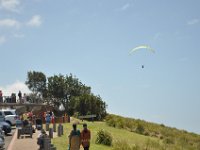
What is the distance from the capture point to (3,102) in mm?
59094

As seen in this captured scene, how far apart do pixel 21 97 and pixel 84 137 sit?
42489 millimetres

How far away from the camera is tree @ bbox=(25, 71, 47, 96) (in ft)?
386

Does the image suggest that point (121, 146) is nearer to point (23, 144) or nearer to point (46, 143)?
point (23, 144)

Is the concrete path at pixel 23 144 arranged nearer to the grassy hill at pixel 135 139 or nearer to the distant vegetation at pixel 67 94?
the grassy hill at pixel 135 139

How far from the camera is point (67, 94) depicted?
99.5 meters

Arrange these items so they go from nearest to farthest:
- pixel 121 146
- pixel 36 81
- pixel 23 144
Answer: pixel 121 146 < pixel 23 144 < pixel 36 81

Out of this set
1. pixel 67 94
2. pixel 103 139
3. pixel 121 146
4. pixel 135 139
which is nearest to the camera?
pixel 121 146

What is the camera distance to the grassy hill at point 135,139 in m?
27.4

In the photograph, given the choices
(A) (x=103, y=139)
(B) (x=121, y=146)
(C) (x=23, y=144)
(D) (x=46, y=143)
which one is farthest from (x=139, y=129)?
(D) (x=46, y=143)

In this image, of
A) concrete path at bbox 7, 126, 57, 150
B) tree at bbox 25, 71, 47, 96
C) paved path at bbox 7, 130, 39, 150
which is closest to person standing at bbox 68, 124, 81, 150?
concrete path at bbox 7, 126, 57, 150

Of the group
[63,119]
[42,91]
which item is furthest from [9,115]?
[42,91]

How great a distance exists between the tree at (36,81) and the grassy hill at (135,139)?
229 ft

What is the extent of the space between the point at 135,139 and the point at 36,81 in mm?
85866

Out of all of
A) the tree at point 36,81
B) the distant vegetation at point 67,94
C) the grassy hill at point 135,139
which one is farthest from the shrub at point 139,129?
the tree at point 36,81
